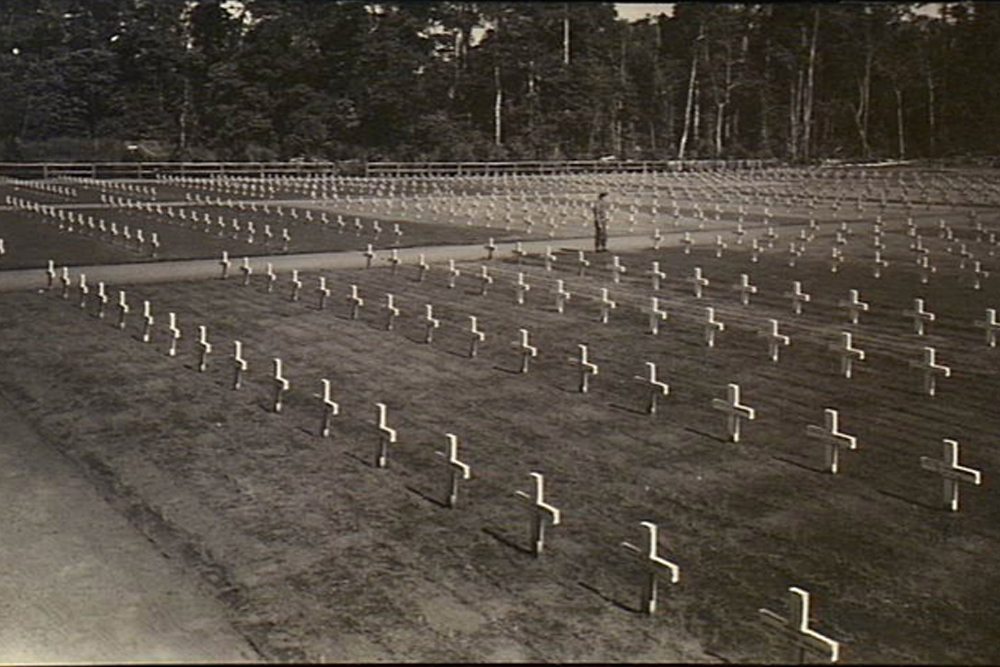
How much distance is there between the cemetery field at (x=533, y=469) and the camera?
645 cm

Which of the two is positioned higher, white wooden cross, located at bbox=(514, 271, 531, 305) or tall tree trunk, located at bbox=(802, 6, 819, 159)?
tall tree trunk, located at bbox=(802, 6, 819, 159)

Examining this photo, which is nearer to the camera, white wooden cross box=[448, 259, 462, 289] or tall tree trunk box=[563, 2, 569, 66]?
white wooden cross box=[448, 259, 462, 289]

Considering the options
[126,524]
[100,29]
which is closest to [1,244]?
[126,524]

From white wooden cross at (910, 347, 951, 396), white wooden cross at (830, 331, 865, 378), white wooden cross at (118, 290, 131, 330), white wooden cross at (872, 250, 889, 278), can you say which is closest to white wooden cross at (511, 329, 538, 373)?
white wooden cross at (830, 331, 865, 378)

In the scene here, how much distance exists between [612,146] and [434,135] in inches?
502

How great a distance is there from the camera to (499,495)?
29.3 ft

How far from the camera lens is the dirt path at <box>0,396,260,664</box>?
589 centimetres

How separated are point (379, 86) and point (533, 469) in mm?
56899

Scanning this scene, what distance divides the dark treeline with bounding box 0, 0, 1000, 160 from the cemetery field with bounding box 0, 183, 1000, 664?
94.8 ft

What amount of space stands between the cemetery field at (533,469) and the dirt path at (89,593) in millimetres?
223

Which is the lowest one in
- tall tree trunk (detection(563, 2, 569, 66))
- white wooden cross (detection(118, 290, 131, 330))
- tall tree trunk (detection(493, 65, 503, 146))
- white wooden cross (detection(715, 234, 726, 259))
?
white wooden cross (detection(118, 290, 131, 330))

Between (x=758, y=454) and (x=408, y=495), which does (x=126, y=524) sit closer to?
(x=408, y=495)

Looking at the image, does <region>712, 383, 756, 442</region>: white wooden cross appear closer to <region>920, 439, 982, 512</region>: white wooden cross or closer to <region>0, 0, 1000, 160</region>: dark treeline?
<region>920, 439, 982, 512</region>: white wooden cross

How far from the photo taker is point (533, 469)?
971cm
